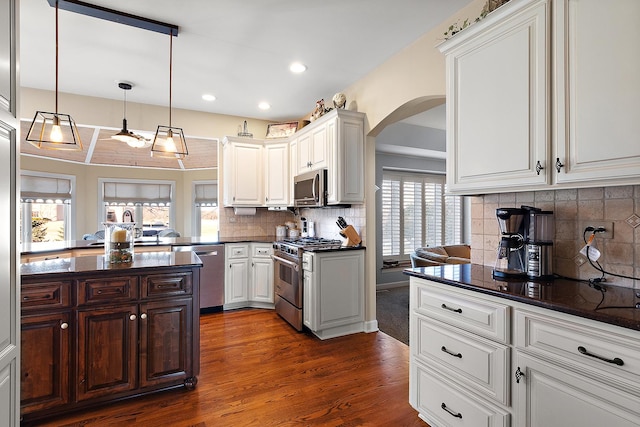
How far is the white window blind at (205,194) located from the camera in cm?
823

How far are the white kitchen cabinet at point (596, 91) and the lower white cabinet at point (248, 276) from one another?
342 centimetres

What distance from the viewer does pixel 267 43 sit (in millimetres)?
2795

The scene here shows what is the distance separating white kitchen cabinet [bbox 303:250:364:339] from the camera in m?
3.21

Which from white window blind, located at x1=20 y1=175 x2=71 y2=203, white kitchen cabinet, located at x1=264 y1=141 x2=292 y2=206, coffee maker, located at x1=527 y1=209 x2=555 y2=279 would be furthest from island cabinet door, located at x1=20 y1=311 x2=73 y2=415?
white window blind, located at x1=20 y1=175 x2=71 y2=203

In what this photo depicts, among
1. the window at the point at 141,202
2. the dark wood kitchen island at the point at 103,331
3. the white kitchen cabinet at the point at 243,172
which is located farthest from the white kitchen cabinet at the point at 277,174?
the window at the point at 141,202

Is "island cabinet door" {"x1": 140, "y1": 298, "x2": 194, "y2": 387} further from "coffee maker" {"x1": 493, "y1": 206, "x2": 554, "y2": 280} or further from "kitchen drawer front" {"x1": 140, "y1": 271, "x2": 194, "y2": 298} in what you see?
"coffee maker" {"x1": 493, "y1": 206, "x2": 554, "y2": 280}

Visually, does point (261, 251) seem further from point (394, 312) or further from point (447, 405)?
point (447, 405)

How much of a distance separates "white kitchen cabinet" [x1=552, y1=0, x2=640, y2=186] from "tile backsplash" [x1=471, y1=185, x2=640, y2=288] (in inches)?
12.9

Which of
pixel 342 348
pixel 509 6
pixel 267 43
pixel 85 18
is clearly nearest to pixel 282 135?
pixel 267 43

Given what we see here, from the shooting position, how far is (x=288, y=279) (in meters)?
3.62

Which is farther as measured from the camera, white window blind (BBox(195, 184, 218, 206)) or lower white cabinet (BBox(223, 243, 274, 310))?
white window blind (BBox(195, 184, 218, 206))

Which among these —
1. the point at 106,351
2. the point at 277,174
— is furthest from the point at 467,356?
the point at 277,174

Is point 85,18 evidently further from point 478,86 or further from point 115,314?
point 478,86

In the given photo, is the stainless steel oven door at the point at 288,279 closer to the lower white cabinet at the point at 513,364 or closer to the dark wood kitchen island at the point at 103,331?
the dark wood kitchen island at the point at 103,331
